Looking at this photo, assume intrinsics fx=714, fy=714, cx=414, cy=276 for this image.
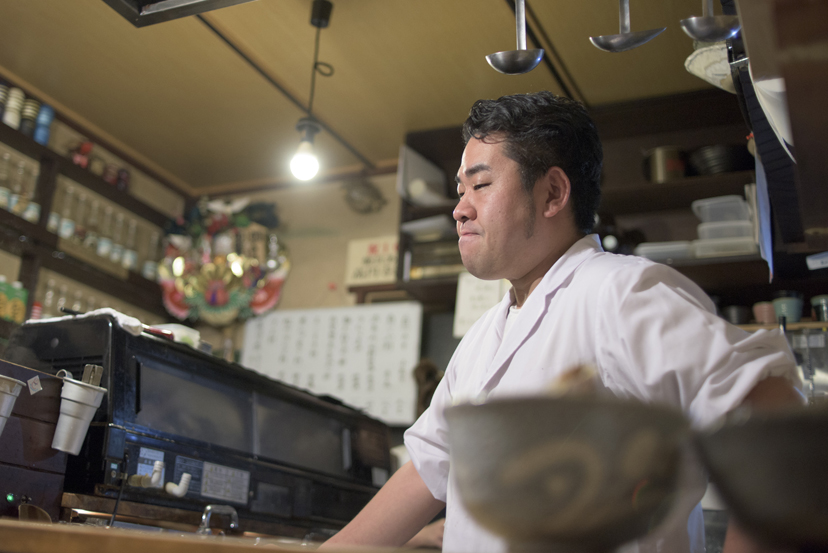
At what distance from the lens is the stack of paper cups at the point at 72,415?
1.84 m

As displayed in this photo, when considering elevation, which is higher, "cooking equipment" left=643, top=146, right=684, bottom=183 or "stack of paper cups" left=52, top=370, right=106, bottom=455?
"cooking equipment" left=643, top=146, right=684, bottom=183

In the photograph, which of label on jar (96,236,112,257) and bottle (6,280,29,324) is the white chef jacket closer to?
bottle (6,280,29,324)

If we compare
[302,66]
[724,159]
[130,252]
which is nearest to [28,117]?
[130,252]

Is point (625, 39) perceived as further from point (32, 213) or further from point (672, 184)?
point (32, 213)

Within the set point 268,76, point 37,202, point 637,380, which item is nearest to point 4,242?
point 37,202

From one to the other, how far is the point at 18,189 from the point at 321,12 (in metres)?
1.93

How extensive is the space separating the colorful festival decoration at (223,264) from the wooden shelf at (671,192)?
2058mm

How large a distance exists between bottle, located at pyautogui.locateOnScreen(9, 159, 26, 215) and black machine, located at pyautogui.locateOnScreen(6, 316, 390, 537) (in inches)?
62.4

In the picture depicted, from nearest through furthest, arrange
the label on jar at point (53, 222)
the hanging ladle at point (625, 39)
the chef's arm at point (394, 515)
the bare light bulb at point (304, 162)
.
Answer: the chef's arm at point (394, 515) → the hanging ladle at point (625, 39) → the bare light bulb at point (304, 162) → the label on jar at point (53, 222)

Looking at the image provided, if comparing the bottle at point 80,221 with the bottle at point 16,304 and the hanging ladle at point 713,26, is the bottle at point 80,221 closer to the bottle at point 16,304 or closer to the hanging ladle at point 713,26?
the bottle at point 16,304

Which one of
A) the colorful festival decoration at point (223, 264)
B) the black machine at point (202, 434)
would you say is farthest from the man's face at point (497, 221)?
the colorful festival decoration at point (223, 264)

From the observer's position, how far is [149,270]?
4465 mm

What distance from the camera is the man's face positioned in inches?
57.1

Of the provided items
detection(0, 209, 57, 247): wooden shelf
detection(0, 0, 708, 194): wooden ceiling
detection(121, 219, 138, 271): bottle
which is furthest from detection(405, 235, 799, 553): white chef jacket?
detection(121, 219, 138, 271): bottle
